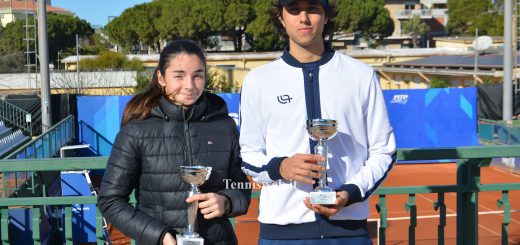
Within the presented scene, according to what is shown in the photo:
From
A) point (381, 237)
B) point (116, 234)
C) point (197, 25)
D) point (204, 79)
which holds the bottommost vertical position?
point (116, 234)

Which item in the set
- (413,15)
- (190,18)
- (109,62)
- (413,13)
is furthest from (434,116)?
(413,13)

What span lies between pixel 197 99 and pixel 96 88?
103 feet

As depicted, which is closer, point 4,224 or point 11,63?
point 4,224

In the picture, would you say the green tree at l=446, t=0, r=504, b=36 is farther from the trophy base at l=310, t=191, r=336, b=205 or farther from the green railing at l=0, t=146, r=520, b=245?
the trophy base at l=310, t=191, r=336, b=205

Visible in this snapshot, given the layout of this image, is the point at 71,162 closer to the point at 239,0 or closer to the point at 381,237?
the point at 381,237

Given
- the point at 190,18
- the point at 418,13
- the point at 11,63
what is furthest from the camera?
the point at 418,13

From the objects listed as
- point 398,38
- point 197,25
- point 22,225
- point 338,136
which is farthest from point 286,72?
point 398,38

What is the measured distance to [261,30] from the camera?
179ft

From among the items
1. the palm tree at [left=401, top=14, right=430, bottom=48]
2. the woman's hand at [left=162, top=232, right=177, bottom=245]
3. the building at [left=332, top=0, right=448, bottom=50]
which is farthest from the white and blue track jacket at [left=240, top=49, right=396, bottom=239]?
the building at [left=332, top=0, right=448, bottom=50]

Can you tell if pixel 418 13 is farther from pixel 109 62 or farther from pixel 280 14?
pixel 280 14

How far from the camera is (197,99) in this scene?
9.49ft

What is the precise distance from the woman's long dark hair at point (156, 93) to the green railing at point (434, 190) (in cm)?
79

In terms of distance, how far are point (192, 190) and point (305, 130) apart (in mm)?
473

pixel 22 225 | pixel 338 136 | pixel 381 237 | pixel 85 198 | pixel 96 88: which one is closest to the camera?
pixel 338 136
